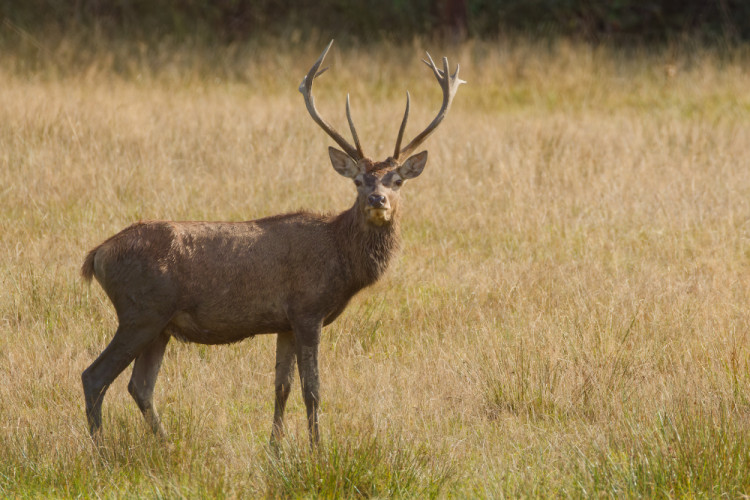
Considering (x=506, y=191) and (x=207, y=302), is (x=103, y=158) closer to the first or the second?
(x=506, y=191)

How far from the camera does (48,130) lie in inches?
433

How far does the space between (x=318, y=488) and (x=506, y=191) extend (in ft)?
18.7

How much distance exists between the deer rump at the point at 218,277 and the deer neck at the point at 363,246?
72 mm

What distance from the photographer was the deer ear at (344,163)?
634 cm

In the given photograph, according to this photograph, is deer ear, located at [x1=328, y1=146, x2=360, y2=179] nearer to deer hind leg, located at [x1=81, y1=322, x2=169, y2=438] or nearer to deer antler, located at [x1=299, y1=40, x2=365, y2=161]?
deer antler, located at [x1=299, y1=40, x2=365, y2=161]

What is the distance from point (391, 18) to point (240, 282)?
19.4 m

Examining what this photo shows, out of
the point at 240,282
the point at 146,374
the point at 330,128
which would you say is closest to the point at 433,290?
the point at 330,128

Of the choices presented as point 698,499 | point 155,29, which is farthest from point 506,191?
point 155,29

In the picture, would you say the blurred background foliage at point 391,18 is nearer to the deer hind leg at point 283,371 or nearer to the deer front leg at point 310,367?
the deer hind leg at point 283,371

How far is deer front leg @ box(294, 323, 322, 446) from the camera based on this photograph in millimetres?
5660

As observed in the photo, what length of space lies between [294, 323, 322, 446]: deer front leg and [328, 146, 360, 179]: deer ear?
111 cm

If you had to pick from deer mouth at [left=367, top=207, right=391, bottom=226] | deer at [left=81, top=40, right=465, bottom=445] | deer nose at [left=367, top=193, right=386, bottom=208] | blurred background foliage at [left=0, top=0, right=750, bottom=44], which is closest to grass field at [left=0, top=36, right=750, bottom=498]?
deer at [left=81, top=40, right=465, bottom=445]

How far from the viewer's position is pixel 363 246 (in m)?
5.98

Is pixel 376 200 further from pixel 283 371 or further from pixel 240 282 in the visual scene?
pixel 283 371
